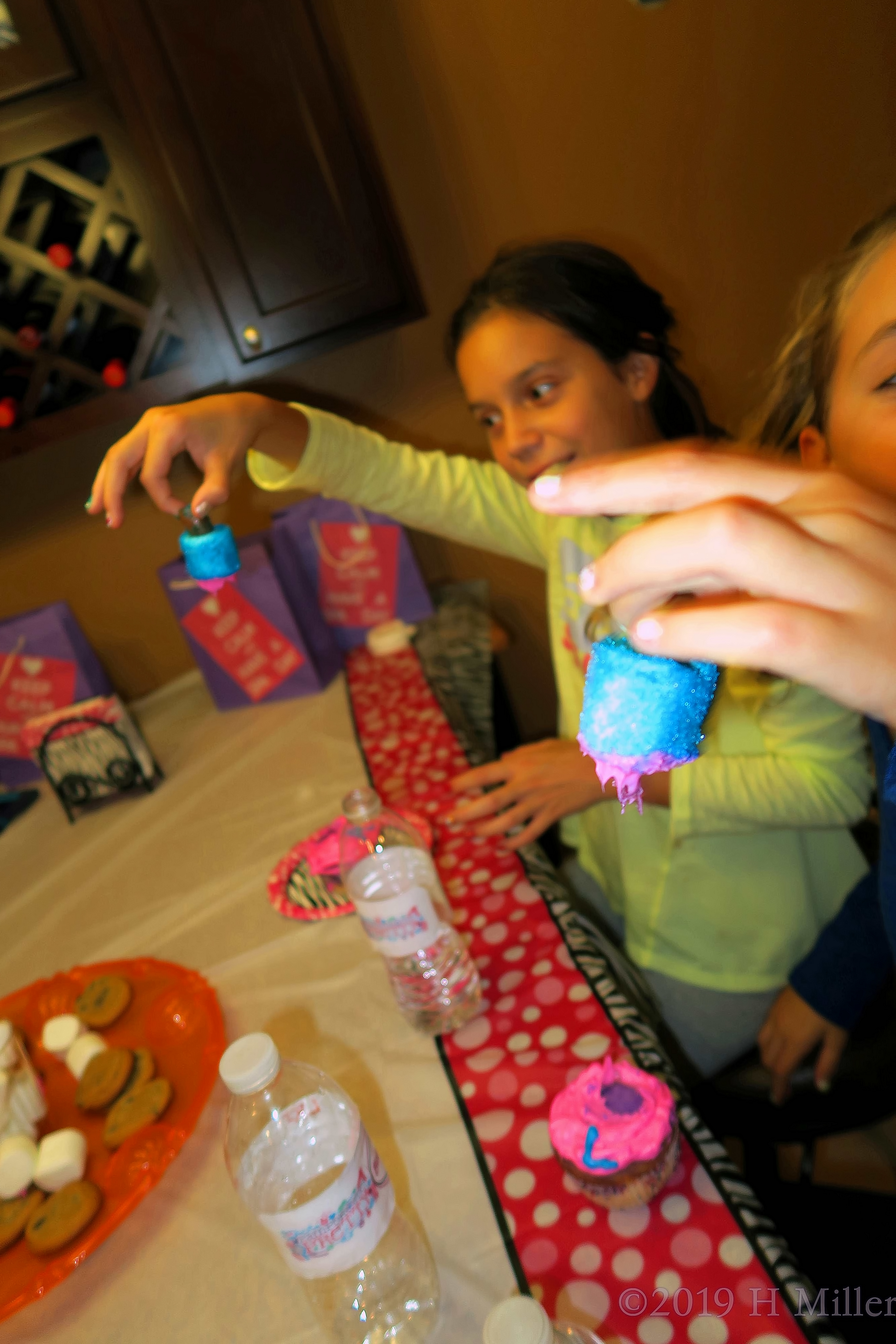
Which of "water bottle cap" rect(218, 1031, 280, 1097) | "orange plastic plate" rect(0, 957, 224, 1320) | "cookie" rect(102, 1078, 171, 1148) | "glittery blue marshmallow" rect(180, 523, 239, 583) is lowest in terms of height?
"orange plastic plate" rect(0, 957, 224, 1320)

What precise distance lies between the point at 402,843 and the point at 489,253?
146 cm

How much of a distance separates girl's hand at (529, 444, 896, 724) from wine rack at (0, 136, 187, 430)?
1.38 metres

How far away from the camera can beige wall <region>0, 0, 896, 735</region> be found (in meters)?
1.71

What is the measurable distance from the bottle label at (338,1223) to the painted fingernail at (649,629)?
387mm

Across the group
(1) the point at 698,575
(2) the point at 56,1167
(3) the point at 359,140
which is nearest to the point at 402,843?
(2) the point at 56,1167

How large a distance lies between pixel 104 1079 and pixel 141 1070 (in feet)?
0.11

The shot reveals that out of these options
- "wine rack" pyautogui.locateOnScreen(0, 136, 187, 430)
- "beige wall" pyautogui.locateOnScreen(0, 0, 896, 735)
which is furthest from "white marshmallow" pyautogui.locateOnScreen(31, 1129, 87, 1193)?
"beige wall" pyautogui.locateOnScreen(0, 0, 896, 735)

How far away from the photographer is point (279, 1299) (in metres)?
0.58

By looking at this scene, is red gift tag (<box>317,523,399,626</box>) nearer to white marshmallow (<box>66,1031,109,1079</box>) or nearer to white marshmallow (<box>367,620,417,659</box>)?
white marshmallow (<box>367,620,417,659</box>)

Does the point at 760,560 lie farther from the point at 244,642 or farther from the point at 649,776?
the point at 244,642

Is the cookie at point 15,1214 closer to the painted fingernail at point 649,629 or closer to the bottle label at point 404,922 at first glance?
the bottle label at point 404,922

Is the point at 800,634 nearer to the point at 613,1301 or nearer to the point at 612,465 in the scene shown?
the point at 612,465

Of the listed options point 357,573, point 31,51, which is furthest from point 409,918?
point 31,51

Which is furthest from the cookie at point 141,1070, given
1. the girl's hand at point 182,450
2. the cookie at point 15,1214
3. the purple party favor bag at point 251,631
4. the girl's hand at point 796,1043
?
the purple party favor bag at point 251,631
